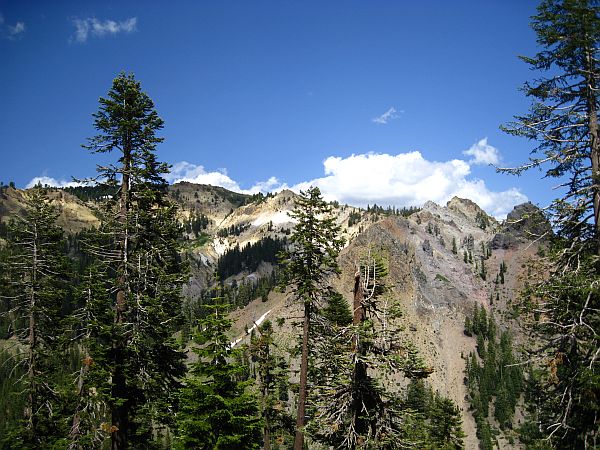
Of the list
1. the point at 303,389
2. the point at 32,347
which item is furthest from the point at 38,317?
the point at 303,389

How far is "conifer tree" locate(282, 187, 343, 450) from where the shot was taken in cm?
2134

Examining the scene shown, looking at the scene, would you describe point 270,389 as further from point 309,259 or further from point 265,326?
point 309,259

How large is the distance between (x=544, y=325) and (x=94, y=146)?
60.2ft

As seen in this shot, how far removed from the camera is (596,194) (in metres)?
12.6

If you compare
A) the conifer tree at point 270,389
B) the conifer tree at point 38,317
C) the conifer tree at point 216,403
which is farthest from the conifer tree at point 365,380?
the conifer tree at point 38,317

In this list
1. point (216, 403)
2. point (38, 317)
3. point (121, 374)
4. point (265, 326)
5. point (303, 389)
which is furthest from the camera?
point (265, 326)

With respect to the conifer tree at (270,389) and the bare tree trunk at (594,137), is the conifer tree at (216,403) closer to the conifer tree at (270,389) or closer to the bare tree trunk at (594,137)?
the conifer tree at (270,389)

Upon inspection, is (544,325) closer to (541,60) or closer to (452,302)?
(541,60)

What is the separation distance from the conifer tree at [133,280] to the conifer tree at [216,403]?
230 cm

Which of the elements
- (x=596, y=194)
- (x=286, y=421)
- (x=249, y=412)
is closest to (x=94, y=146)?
(x=249, y=412)

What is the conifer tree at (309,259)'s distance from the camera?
2134 centimetres

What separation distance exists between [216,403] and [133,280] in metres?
6.02

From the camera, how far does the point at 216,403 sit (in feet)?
57.2

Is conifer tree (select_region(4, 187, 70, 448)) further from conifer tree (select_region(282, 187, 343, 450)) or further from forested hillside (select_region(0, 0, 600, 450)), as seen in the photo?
conifer tree (select_region(282, 187, 343, 450))
